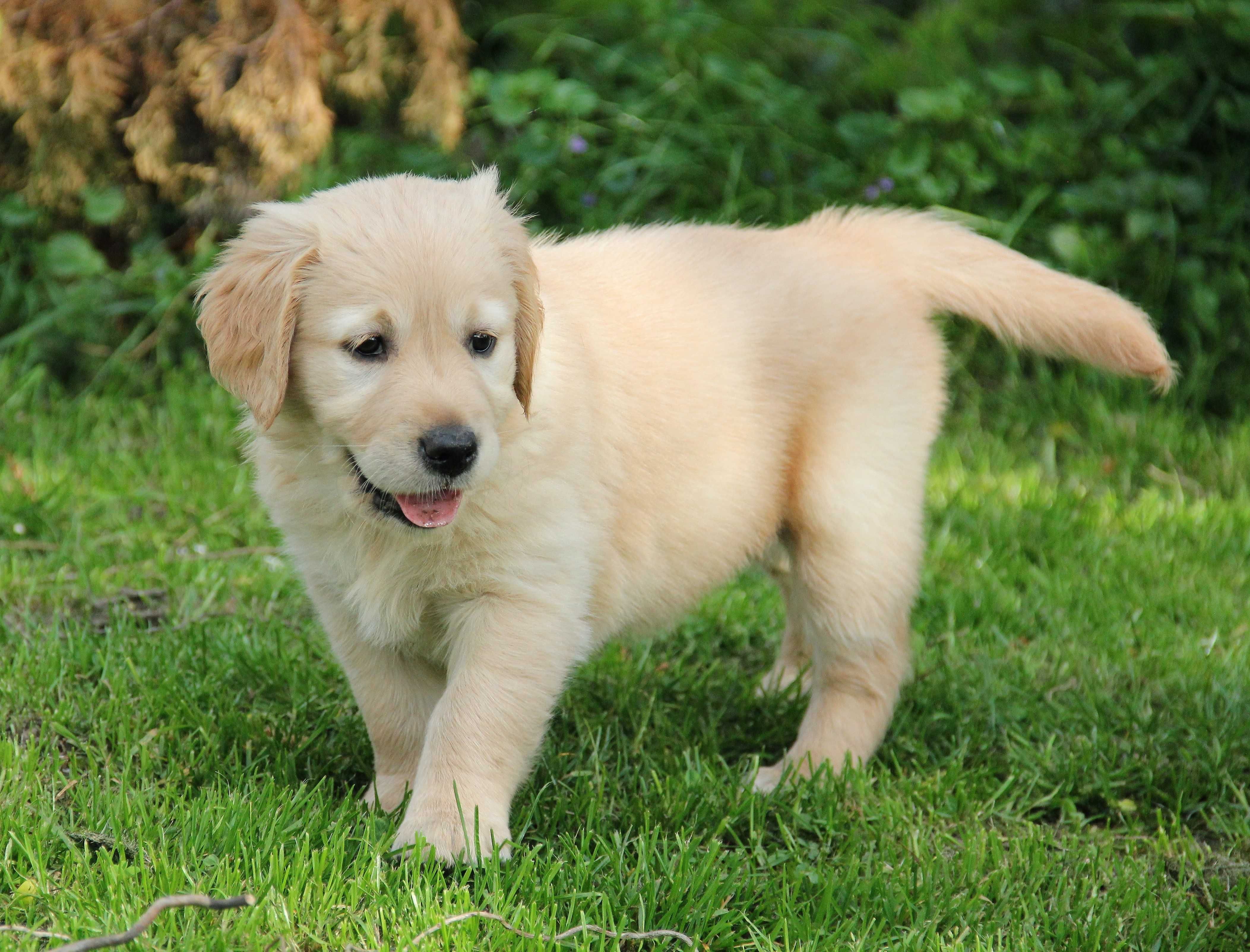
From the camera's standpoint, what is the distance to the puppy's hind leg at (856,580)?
9.86ft

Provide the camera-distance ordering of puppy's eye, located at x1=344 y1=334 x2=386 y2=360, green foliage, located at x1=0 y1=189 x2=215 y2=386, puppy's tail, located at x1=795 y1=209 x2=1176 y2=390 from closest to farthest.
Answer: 1. puppy's eye, located at x1=344 y1=334 x2=386 y2=360
2. puppy's tail, located at x1=795 y1=209 x2=1176 y2=390
3. green foliage, located at x1=0 y1=189 x2=215 y2=386

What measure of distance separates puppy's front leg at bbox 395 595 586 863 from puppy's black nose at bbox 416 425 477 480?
1.07 feet

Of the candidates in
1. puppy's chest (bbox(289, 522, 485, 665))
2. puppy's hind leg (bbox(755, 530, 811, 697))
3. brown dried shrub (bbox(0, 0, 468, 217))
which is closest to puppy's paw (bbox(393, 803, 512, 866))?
puppy's chest (bbox(289, 522, 485, 665))

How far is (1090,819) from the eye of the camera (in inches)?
113

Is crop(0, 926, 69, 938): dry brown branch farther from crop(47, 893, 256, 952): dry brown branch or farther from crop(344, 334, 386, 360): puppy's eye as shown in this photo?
crop(344, 334, 386, 360): puppy's eye

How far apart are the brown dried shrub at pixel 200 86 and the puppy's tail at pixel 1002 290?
219 cm

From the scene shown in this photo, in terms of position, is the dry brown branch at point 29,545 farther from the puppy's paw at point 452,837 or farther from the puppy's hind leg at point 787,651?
the puppy's hind leg at point 787,651

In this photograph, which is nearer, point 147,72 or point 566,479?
point 566,479

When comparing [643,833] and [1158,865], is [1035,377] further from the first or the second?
[643,833]

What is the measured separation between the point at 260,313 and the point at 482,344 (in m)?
0.39

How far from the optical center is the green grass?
2.22 metres

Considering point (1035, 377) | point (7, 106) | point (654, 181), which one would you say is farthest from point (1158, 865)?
point (7, 106)

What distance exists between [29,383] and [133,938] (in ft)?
10.9

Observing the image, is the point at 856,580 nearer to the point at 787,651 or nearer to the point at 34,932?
the point at 787,651
